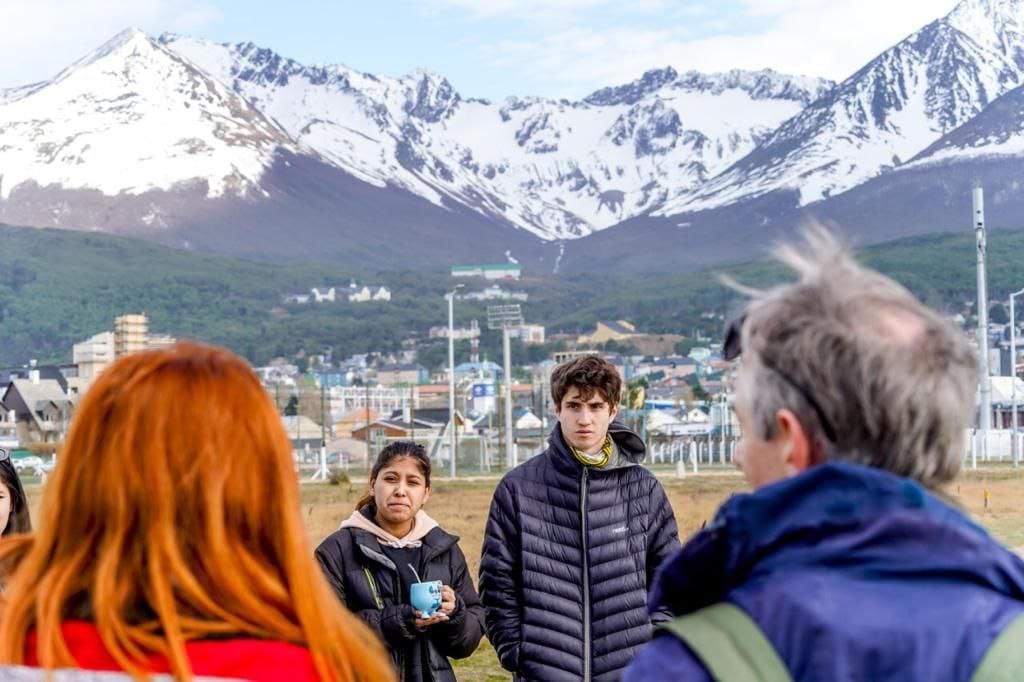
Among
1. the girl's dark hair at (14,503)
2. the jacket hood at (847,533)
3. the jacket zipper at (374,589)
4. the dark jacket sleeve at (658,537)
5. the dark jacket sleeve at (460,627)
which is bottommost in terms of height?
the dark jacket sleeve at (460,627)

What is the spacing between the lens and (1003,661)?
2.03 m

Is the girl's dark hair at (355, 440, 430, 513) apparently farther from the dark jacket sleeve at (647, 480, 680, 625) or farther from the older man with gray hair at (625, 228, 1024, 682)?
the older man with gray hair at (625, 228, 1024, 682)

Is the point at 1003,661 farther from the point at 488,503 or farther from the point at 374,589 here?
the point at 488,503

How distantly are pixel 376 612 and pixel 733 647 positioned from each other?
3.29 metres

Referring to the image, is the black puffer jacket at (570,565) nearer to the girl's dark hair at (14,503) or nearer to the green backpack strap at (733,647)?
the girl's dark hair at (14,503)

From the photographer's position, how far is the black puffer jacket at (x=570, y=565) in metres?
5.43

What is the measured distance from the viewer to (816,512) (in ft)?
6.60

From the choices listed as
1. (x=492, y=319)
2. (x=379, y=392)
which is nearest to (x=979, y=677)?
(x=492, y=319)

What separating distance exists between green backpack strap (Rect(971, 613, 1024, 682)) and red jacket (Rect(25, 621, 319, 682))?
888mm

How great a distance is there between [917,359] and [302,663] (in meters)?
0.93

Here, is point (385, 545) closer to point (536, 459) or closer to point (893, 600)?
point (536, 459)

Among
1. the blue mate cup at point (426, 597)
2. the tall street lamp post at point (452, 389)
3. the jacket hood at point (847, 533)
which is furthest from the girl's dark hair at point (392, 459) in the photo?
the tall street lamp post at point (452, 389)

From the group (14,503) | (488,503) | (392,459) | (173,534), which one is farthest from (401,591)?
(488,503)

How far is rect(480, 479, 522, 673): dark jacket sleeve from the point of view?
18.0 ft
